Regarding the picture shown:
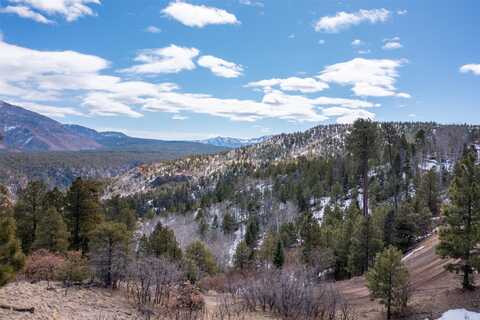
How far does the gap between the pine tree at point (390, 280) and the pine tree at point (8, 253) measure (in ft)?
63.9

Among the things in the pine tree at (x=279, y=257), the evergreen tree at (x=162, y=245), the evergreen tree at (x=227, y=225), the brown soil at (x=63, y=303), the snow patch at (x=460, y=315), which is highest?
the brown soil at (x=63, y=303)

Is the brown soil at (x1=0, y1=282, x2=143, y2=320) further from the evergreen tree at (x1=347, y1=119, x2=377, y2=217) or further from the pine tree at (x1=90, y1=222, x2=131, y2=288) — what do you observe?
the evergreen tree at (x1=347, y1=119, x2=377, y2=217)

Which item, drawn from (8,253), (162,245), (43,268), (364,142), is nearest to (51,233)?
(43,268)

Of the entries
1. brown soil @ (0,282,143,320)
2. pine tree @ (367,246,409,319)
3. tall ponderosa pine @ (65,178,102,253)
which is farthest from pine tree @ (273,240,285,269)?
brown soil @ (0,282,143,320)

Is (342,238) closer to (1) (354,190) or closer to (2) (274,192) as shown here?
(1) (354,190)

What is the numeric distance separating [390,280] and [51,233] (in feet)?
91.2

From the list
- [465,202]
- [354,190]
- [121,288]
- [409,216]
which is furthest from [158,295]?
[354,190]

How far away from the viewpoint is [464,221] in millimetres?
23297

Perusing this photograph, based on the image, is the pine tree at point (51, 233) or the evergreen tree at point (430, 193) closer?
the pine tree at point (51, 233)

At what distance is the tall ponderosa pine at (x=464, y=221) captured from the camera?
2273cm

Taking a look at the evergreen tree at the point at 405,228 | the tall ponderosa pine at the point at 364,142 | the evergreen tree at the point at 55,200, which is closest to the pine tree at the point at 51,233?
the evergreen tree at the point at 55,200

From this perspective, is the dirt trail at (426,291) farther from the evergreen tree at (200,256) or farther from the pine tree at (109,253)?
the pine tree at (109,253)

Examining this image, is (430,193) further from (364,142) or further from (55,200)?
(55,200)

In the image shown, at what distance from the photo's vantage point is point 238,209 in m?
120
